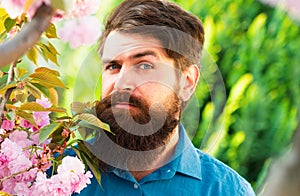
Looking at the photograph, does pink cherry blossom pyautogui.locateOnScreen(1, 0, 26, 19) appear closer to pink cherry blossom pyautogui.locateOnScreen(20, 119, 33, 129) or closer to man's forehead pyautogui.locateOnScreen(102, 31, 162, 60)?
pink cherry blossom pyautogui.locateOnScreen(20, 119, 33, 129)

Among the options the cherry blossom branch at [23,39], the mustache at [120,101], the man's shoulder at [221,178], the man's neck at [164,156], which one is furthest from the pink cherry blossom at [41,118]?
the cherry blossom branch at [23,39]

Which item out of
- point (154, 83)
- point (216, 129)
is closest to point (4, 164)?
point (154, 83)

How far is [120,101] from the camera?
1873 millimetres

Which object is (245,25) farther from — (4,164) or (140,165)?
A: (4,164)

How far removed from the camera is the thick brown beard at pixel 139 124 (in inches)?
73.0

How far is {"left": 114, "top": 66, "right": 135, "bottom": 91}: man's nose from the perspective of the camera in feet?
6.15

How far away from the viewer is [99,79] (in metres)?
2.07

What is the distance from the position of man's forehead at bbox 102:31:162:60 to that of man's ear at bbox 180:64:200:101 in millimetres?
167

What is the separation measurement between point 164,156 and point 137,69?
0.96 feet

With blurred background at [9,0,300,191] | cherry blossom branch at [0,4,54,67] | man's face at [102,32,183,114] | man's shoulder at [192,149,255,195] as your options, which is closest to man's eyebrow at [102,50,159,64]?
man's face at [102,32,183,114]

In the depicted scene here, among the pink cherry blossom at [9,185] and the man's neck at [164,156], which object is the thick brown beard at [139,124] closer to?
the man's neck at [164,156]

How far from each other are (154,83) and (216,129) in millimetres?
1967

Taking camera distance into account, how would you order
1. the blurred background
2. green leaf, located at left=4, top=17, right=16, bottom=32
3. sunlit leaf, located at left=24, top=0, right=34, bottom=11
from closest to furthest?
sunlit leaf, located at left=24, top=0, right=34, bottom=11
green leaf, located at left=4, top=17, right=16, bottom=32
the blurred background

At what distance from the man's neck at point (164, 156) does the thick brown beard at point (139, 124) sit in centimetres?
1
